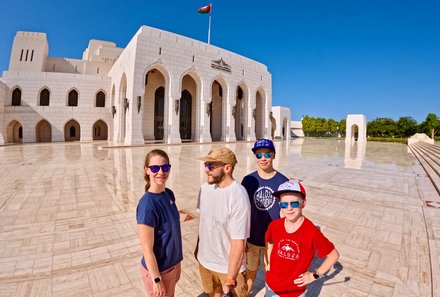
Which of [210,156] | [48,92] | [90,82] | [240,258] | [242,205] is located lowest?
[240,258]

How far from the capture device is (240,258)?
1.48 meters

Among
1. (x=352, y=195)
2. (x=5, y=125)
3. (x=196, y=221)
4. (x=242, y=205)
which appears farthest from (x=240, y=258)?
(x=5, y=125)

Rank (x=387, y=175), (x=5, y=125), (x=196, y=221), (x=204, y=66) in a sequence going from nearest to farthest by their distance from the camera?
(x=196, y=221) → (x=387, y=175) → (x=5, y=125) → (x=204, y=66)

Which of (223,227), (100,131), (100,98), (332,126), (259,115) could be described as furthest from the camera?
(332,126)

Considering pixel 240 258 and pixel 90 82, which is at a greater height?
pixel 90 82

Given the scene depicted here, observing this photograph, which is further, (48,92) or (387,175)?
(48,92)

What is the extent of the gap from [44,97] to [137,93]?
15.1m

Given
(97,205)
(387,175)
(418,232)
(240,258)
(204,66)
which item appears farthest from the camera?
(204,66)

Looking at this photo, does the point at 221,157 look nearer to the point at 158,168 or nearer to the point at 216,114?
the point at 158,168

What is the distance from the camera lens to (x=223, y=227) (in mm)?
1610

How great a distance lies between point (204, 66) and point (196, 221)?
927 inches

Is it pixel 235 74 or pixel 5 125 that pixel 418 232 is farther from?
pixel 5 125

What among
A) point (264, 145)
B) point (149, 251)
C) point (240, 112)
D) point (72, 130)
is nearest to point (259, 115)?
point (240, 112)

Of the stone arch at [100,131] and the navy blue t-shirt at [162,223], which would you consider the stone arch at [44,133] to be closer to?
the stone arch at [100,131]
